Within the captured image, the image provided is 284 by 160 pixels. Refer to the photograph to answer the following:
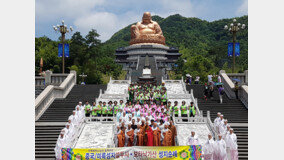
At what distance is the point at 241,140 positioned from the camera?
1400 cm

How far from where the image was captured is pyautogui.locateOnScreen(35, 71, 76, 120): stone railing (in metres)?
17.9

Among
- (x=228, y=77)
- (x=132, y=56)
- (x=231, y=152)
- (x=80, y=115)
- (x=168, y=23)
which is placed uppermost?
(x=168, y=23)

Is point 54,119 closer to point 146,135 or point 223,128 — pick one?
point 146,135

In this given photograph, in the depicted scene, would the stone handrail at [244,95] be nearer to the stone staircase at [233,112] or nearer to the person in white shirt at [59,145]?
the stone staircase at [233,112]

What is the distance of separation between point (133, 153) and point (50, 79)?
1640 centimetres

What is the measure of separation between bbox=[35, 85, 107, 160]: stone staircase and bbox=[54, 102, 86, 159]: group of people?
1157 mm

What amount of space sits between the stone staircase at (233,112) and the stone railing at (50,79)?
10.6 m

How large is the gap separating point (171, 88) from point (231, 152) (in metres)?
11.9

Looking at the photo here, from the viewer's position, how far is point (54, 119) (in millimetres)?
17188

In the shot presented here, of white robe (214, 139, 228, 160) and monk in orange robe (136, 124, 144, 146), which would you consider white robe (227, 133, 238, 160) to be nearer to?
white robe (214, 139, 228, 160)

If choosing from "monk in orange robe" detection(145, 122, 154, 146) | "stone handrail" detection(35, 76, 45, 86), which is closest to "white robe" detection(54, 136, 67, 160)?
"monk in orange robe" detection(145, 122, 154, 146)

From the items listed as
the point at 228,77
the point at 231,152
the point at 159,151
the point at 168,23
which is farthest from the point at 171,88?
the point at 168,23

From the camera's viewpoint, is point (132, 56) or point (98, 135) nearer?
point (98, 135)

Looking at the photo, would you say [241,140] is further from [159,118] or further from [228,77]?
[228,77]
